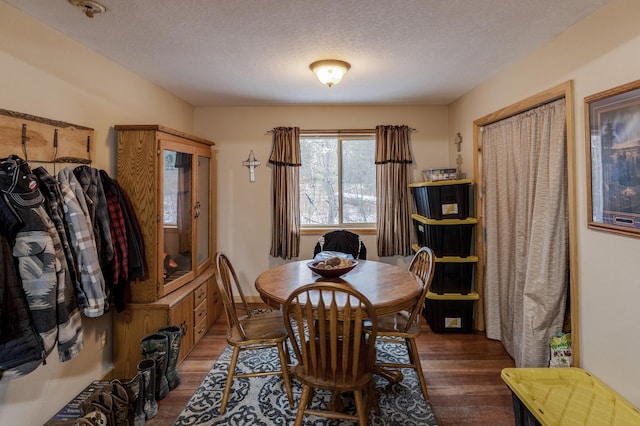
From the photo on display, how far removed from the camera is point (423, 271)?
2.41 metres

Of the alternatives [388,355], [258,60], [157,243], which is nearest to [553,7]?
[258,60]

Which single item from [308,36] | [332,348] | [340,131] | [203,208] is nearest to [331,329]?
[332,348]

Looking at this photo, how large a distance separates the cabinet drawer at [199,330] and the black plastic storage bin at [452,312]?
213 cm

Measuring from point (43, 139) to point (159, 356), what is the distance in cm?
148

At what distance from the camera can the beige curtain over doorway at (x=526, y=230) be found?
2.10m

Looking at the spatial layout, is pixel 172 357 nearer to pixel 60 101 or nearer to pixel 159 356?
pixel 159 356

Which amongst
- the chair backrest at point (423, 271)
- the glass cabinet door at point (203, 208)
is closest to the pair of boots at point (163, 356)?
the glass cabinet door at point (203, 208)

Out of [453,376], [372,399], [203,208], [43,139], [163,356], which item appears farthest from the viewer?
[203,208]

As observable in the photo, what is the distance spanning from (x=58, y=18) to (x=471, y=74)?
292 cm

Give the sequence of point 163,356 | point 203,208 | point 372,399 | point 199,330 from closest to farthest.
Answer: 1. point 372,399
2. point 163,356
3. point 199,330
4. point 203,208

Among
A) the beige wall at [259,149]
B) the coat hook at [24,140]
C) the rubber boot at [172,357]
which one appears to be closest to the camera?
the coat hook at [24,140]

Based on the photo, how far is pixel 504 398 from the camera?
2.13 metres

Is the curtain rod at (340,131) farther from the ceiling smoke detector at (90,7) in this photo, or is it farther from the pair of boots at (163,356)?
the pair of boots at (163,356)

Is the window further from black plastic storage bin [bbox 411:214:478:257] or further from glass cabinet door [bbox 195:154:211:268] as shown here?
glass cabinet door [bbox 195:154:211:268]
